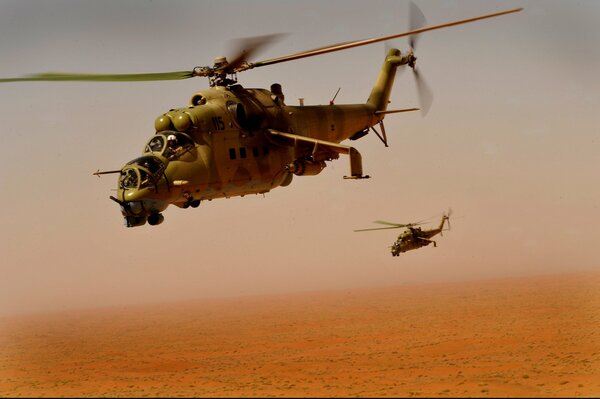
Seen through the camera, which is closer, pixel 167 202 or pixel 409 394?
pixel 167 202

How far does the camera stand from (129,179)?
20.9 m

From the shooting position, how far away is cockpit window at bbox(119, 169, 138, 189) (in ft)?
68.3

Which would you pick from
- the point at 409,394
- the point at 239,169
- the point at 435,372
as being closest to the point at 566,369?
the point at 435,372

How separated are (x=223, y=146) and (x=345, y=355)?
2791 cm

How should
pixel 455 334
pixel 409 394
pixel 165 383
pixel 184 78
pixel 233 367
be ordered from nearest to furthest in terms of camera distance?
pixel 184 78
pixel 409 394
pixel 165 383
pixel 233 367
pixel 455 334

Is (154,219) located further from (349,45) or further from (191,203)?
(349,45)

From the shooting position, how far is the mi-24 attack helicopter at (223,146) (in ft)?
68.5

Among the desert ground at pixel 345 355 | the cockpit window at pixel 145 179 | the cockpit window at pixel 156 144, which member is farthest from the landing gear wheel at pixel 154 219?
the desert ground at pixel 345 355

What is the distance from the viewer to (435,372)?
3400 centimetres

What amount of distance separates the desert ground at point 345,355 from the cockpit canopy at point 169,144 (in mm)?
8719

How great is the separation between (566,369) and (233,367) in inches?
761

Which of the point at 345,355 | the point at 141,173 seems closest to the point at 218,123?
the point at 141,173

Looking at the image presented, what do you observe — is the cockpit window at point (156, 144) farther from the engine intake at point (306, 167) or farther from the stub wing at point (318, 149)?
the engine intake at point (306, 167)

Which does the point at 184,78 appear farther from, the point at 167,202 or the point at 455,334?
the point at 455,334
